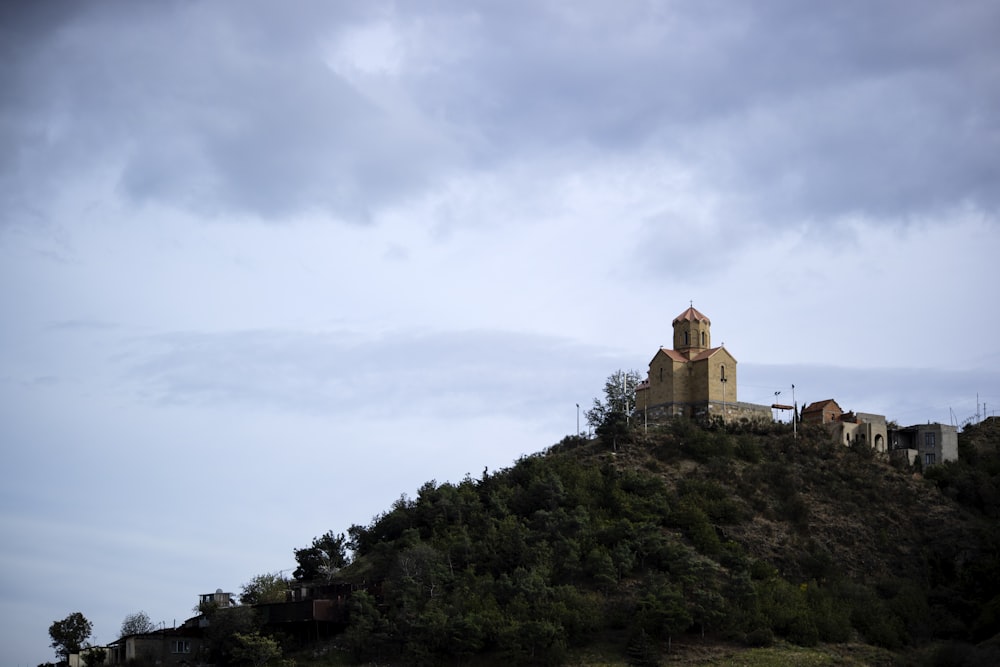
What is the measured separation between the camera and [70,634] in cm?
7388

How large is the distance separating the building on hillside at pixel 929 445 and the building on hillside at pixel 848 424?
61.4 inches

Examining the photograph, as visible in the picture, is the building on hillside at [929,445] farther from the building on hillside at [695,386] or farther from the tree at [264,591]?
the tree at [264,591]

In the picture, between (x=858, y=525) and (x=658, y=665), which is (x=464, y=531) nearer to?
(x=658, y=665)

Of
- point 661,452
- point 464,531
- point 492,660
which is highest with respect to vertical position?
point 661,452

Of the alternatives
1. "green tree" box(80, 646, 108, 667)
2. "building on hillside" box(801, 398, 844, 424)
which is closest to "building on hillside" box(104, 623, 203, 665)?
"green tree" box(80, 646, 108, 667)

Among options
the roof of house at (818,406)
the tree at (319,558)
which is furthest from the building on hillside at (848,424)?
the tree at (319,558)

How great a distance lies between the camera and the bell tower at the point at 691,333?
93512mm

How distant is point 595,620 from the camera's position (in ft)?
215

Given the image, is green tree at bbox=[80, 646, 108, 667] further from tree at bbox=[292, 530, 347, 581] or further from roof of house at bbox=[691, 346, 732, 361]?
roof of house at bbox=[691, 346, 732, 361]

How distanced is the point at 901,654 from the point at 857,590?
6.13 meters

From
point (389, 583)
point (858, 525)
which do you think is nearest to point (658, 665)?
point (389, 583)

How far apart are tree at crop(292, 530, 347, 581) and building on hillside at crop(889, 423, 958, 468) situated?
139 ft

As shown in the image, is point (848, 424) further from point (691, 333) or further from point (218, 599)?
point (218, 599)

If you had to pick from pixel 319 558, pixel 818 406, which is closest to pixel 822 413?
pixel 818 406
